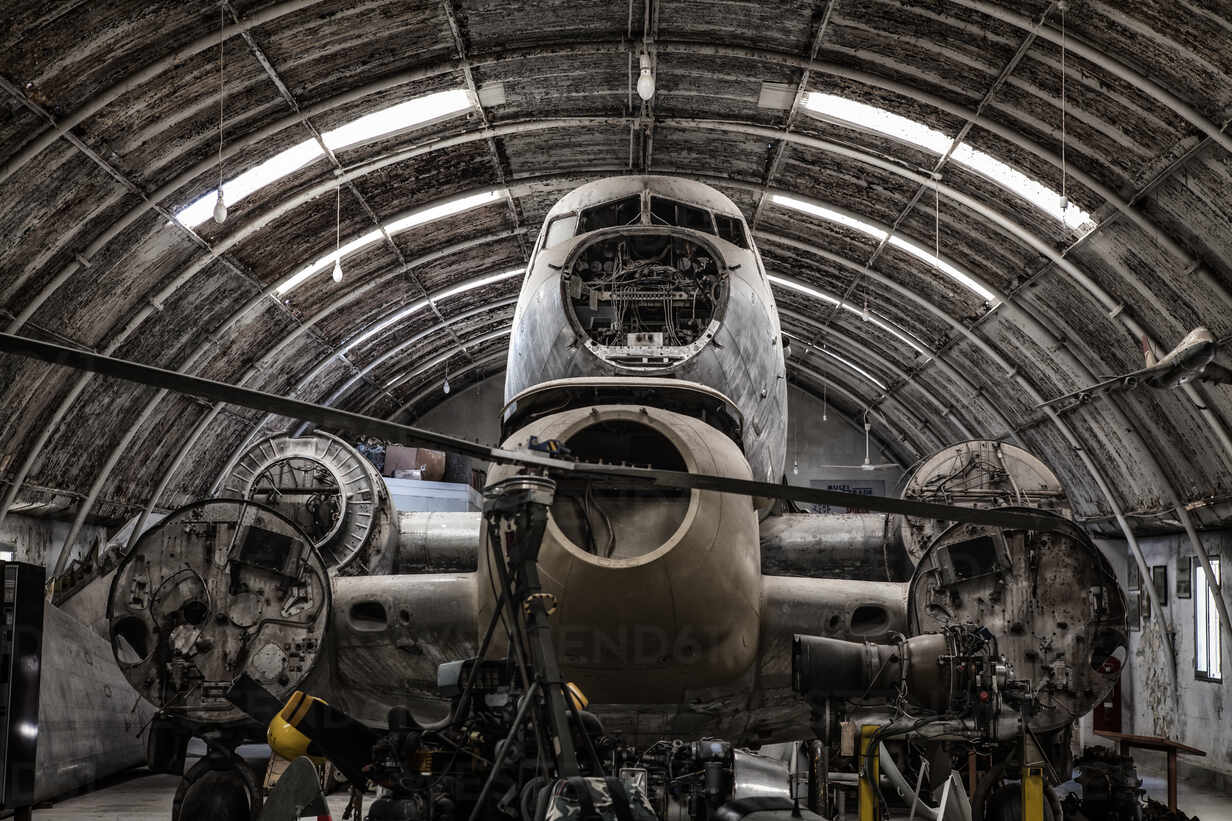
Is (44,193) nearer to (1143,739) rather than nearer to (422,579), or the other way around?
(422,579)

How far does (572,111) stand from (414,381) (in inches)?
530

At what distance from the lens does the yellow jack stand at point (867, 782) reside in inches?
287

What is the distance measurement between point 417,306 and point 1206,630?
15618 mm

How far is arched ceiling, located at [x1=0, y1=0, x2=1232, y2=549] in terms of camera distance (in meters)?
12.1

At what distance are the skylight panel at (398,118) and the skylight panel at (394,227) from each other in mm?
2370

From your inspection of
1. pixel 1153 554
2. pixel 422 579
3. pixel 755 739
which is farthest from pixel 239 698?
pixel 1153 554

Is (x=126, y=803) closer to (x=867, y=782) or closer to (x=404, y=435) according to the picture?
(x=867, y=782)

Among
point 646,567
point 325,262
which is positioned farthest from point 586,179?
point 646,567

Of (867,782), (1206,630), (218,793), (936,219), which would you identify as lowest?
(218,793)

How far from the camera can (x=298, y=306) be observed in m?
20.0

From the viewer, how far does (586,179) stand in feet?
64.5

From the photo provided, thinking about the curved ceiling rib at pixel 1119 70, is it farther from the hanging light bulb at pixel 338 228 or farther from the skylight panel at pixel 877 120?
the hanging light bulb at pixel 338 228

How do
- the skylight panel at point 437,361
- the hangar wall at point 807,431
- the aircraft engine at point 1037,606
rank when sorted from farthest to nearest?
the hangar wall at point 807,431
the skylight panel at point 437,361
the aircraft engine at point 1037,606

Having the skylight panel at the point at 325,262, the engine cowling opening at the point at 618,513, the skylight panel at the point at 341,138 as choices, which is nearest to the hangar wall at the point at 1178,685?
the engine cowling opening at the point at 618,513
